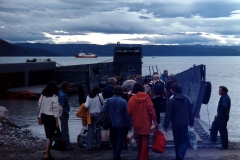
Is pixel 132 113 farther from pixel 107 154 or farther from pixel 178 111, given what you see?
pixel 107 154

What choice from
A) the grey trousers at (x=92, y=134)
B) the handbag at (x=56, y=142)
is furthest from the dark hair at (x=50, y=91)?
the grey trousers at (x=92, y=134)

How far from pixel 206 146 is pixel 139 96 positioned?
9.44 ft

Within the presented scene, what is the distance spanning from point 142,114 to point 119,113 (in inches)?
24.7

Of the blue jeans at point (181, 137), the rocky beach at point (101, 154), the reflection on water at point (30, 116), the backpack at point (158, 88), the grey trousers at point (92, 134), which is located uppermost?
the backpack at point (158, 88)

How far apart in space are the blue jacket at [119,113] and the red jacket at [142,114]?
1.21 feet

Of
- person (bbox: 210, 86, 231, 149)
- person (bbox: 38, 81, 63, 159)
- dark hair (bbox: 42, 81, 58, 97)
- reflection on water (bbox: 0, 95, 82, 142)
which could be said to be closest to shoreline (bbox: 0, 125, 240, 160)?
person (bbox: 210, 86, 231, 149)

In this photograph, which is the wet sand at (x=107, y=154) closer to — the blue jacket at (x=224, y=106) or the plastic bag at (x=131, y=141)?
the plastic bag at (x=131, y=141)

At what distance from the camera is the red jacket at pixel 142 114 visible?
8.07 m

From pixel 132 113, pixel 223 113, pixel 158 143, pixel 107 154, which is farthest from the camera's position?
pixel 223 113

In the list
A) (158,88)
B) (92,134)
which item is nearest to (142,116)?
(92,134)

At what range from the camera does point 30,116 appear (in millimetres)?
23281

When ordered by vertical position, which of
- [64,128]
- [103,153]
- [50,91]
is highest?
[50,91]

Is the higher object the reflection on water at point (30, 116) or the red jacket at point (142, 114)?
the red jacket at point (142, 114)

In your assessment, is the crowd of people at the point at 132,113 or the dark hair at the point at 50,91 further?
the dark hair at the point at 50,91
